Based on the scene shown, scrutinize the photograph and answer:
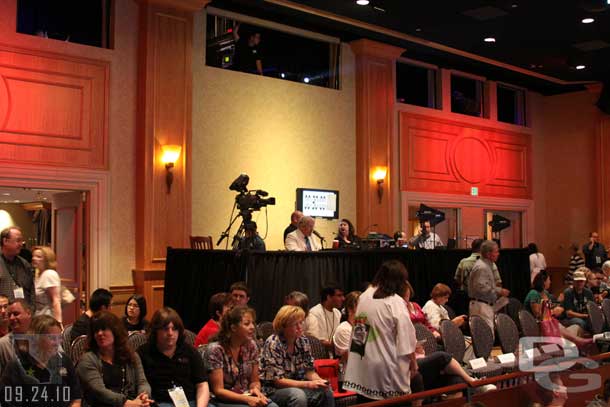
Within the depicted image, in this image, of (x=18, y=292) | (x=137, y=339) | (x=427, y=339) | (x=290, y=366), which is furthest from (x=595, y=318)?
(x=18, y=292)

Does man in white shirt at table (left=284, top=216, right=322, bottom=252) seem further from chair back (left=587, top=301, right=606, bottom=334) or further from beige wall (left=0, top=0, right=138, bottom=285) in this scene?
chair back (left=587, top=301, right=606, bottom=334)

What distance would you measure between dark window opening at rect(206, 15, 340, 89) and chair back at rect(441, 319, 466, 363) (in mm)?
5802

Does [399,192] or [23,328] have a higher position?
[399,192]

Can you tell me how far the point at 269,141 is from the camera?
11.0m

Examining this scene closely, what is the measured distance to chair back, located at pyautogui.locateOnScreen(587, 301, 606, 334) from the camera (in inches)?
336

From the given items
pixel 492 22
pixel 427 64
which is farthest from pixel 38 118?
pixel 427 64

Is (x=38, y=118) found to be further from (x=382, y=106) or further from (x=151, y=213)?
(x=382, y=106)

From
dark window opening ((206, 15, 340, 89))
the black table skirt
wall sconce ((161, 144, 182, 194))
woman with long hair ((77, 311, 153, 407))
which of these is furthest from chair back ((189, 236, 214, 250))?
woman with long hair ((77, 311, 153, 407))

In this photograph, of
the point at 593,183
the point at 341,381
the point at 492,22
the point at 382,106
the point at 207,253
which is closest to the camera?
the point at 341,381

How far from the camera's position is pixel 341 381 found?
5.37 metres

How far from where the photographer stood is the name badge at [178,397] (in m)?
4.14

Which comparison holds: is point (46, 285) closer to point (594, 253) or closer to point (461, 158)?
point (461, 158)

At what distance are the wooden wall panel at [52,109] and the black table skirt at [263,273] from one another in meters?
1.74

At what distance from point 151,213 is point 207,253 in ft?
5.18
